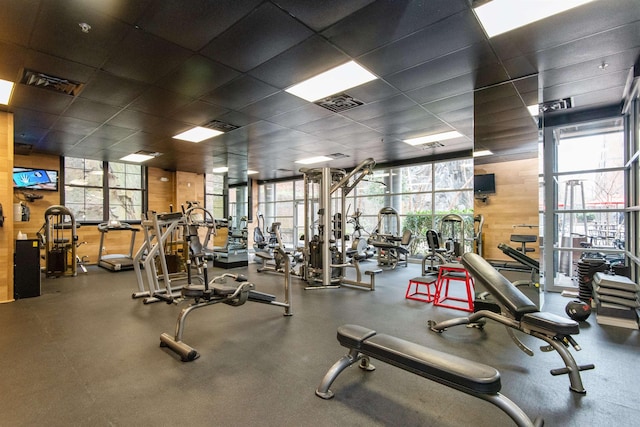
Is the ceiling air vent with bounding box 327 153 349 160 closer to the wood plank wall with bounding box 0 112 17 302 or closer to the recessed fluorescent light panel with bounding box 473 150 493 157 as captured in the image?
the recessed fluorescent light panel with bounding box 473 150 493 157

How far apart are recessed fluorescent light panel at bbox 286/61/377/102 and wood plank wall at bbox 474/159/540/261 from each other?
6.47 feet

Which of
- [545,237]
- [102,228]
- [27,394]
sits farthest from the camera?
[102,228]

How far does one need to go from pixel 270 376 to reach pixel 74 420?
3.93 feet

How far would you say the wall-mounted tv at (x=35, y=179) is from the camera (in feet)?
23.7

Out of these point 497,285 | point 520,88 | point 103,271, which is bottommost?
point 103,271

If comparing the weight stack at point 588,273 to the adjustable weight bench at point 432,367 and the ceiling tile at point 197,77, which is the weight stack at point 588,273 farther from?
the ceiling tile at point 197,77

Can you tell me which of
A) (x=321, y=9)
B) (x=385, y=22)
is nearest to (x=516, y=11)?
(x=385, y=22)

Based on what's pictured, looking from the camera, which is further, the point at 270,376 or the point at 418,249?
the point at 418,249

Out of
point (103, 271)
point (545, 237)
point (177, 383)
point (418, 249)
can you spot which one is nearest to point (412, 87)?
point (545, 237)

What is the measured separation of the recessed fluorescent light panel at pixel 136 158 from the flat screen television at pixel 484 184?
24.5 feet

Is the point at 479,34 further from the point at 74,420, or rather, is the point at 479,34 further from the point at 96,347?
the point at 96,347

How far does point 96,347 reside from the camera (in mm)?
2908

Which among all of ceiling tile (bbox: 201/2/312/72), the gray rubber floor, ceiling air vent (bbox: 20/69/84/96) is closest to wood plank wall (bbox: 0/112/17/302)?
the gray rubber floor

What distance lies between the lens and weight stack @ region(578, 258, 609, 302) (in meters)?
4.23
